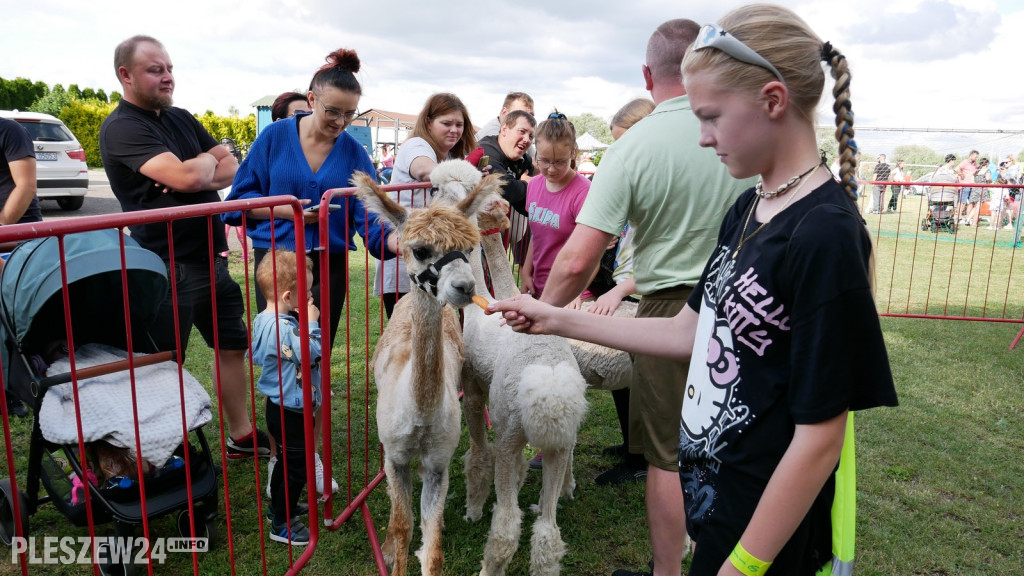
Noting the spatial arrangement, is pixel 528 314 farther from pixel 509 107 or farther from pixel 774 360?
pixel 509 107

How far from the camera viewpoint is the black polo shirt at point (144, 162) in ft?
10.8

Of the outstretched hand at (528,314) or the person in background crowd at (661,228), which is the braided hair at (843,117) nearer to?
the outstretched hand at (528,314)

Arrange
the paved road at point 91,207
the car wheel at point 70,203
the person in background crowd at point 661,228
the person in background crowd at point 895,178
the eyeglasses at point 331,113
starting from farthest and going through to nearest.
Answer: the person in background crowd at point 895,178
the car wheel at point 70,203
the paved road at point 91,207
the eyeglasses at point 331,113
the person in background crowd at point 661,228

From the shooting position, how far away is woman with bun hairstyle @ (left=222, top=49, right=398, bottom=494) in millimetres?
3371

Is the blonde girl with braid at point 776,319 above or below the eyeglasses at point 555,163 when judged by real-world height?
below

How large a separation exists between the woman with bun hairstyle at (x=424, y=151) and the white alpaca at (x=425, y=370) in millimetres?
967

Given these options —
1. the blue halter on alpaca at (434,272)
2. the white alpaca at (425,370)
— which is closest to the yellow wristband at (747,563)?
the white alpaca at (425,370)

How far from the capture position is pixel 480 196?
2.74 meters

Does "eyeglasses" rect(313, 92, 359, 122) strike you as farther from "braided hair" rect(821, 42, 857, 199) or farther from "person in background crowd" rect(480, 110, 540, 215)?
"braided hair" rect(821, 42, 857, 199)

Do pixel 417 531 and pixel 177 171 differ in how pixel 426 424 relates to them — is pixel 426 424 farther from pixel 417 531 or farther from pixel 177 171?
pixel 177 171

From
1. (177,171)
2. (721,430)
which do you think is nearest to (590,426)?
(177,171)

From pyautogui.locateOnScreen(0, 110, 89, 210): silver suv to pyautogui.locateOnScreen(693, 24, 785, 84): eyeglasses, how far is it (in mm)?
15812

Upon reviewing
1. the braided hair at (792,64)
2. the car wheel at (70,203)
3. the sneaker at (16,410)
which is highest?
the braided hair at (792,64)

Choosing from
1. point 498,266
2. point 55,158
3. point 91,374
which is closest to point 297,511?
point 91,374
